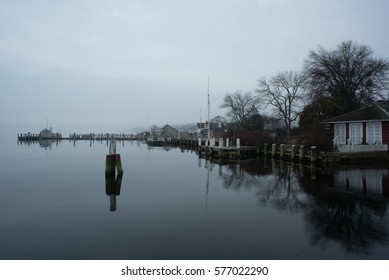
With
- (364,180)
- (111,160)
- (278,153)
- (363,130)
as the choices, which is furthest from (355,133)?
(111,160)

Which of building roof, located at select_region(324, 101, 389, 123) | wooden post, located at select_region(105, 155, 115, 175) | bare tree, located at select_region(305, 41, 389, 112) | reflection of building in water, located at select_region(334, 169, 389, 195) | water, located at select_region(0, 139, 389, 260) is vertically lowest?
water, located at select_region(0, 139, 389, 260)

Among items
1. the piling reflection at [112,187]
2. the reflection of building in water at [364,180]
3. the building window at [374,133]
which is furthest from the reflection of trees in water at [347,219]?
the building window at [374,133]

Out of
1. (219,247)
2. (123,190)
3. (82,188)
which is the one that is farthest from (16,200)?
(219,247)

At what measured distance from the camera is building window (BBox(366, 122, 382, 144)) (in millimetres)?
26666

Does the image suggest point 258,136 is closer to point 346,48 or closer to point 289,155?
point 289,155

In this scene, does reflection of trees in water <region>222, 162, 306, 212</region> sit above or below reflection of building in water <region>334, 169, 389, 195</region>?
below

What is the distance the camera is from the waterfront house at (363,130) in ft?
81.1

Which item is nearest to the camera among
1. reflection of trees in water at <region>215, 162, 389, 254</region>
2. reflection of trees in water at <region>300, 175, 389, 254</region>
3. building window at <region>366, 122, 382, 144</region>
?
reflection of trees in water at <region>300, 175, 389, 254</region>

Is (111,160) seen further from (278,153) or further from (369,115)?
(369,115)

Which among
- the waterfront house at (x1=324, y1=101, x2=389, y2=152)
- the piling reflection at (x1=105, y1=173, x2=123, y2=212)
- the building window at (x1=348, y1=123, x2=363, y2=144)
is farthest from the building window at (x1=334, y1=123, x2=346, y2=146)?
the piling reflection at (x1=105, y1=173, x2=123, y2=212)

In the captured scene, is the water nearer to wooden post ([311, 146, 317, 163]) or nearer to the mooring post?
the mooring post

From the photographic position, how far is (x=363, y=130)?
92.7ft

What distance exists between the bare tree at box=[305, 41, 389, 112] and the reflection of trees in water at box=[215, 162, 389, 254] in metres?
26.0

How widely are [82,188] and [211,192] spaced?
20.0 ft
